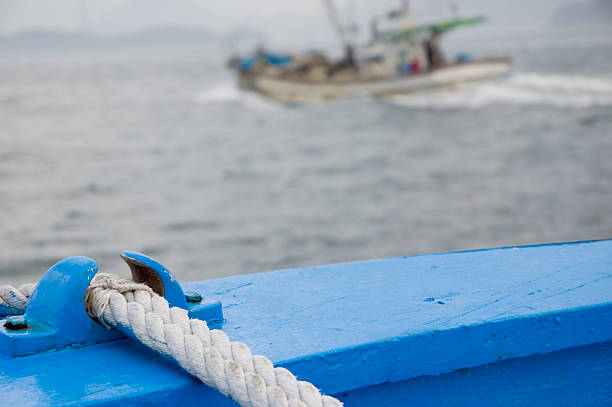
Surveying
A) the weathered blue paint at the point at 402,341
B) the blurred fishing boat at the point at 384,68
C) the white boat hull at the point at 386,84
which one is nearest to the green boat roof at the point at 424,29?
the blurred fishing boat at the point at 384,68

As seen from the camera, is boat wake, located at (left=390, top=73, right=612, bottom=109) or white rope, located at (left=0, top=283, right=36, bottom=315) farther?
boat wake, located at (left=390, top=73, right=612, bottom=109)


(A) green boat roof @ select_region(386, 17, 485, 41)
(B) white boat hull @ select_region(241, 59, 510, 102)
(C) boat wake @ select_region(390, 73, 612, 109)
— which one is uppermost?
(A) green boat roof @ select_region(386, 17, 485, 41)

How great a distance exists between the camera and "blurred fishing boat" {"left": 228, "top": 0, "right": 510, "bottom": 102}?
101 ft

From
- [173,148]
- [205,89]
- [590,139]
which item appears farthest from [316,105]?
[205,89]

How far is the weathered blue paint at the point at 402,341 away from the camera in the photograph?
871mm

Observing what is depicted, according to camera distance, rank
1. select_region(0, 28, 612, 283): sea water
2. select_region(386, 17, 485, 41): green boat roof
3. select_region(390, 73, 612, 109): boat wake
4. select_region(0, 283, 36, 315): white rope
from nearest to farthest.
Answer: select_region(0, 283, 36, 315): white rope → select_region(0, 28, 612, 283): sea water → select_region(390, 73, 612, 109): boat wake → select_region(386, 17, 485, 41): green boat roof

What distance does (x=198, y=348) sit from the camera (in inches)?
32.8

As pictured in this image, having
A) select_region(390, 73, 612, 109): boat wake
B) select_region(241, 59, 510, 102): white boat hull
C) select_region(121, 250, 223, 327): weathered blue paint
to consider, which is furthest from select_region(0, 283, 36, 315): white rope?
select_region(241, 59, 510, 102): white boat hull

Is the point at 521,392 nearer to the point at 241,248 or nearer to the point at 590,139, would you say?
the point at 241,248

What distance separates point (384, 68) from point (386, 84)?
2076 mm

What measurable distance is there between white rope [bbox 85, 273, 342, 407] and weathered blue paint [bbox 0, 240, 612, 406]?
0.04m

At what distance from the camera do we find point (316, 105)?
3331 centimetres

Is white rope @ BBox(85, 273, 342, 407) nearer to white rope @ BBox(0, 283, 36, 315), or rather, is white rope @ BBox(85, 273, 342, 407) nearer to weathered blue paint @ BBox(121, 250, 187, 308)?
weathered blue paint @ BBox(121, 250, 187, 308)

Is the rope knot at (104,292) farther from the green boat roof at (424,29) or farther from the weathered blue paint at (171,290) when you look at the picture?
the green boat roof at (424,29)
